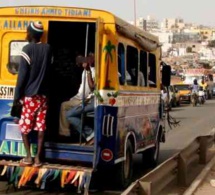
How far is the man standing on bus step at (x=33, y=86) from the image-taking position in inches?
304

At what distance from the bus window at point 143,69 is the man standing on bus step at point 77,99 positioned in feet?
5.20

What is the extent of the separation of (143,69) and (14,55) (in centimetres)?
261

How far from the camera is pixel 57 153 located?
8.09 metres

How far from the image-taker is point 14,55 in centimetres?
849

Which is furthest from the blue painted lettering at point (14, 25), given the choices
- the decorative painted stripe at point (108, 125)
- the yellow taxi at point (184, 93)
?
the yellow taxi at point (184, 93)

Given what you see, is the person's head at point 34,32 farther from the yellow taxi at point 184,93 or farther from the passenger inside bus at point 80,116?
the yellow taxi at point 184,93

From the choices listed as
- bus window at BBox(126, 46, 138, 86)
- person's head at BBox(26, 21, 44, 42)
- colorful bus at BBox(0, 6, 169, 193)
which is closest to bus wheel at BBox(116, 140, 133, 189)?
colorful bus at BBox(0, 6, 169, 193)

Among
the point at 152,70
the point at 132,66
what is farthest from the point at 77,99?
the point at 152,70

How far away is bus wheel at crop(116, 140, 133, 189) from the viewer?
28.7ft

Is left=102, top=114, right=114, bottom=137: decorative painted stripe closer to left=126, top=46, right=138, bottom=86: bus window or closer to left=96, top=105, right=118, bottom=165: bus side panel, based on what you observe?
left=96, top=105, right=118, bottom=165: bus side panel

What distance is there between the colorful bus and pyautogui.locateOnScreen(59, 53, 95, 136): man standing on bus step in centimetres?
14

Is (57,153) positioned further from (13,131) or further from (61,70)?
(61,70)

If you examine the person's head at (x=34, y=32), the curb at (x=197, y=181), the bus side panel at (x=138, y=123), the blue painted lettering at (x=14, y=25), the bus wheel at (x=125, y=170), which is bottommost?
the curb at (x=197, y=181)

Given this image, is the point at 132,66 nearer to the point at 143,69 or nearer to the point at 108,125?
the point at 143,69
